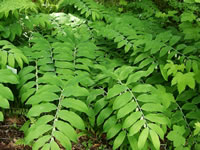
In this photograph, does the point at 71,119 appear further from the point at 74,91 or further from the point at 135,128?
the point at 135,128

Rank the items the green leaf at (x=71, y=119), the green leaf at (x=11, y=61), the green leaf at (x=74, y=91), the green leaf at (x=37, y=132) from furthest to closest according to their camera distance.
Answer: the green leaf at (x=11, y=61) < the green leaf at (x=74, y=91) < the green leaf at (x=71, y=119) < the green leaf at (x=37, y=132)

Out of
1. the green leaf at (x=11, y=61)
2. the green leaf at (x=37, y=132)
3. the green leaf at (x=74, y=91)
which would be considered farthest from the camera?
the green leaf at (x=11, y=61)

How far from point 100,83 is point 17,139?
3.44 feet

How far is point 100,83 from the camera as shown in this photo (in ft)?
7.90

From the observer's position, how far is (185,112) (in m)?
2.60

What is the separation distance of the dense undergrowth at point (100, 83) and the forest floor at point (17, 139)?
10 centimetres

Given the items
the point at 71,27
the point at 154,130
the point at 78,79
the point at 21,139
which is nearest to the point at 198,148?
the point at 154,130

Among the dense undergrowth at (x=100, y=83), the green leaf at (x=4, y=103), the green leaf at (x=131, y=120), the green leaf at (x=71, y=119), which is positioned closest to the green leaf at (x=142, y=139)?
the dense undergrowth at (x=100, y=83)

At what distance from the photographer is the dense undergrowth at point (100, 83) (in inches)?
70.7

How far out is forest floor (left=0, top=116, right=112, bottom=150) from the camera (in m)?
2.21

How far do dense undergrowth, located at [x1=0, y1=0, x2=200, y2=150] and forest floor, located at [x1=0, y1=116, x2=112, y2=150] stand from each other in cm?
10

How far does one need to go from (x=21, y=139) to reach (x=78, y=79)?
0.82 m

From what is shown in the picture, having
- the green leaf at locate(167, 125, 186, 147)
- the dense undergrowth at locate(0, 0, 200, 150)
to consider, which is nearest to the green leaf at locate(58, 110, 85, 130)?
the dense undergrowth at locate(0, 0, 200, 150)

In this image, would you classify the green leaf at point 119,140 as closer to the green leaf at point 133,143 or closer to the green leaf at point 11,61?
the green leaf at point 133,143
